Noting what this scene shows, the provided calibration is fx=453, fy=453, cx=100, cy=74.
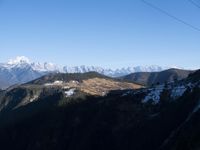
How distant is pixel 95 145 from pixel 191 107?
50995 millimetres

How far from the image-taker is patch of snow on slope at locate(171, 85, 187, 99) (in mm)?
186000

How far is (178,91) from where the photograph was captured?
189500 millimetres

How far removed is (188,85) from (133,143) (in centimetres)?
3433

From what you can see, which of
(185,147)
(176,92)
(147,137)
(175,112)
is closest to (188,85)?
(176,92)

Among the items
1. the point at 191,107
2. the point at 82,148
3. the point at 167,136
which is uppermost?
the point at 191,107

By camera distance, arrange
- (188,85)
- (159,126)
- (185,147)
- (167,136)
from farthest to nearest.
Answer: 1. (188,85)
2. (159,126)
3. (167,136)
4. (185,147)

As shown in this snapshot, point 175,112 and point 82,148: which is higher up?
point 175,112

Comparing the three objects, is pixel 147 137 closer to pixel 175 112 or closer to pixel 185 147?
pixel 175 112

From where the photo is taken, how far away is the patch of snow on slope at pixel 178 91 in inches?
7323

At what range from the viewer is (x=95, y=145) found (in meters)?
→ 198

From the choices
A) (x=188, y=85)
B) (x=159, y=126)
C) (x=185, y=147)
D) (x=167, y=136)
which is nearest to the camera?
(x=185, y=147)

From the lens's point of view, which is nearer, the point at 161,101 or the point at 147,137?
the point at 147,137

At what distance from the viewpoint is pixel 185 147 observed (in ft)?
338

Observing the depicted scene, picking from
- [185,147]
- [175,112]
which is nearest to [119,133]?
[175,112]
